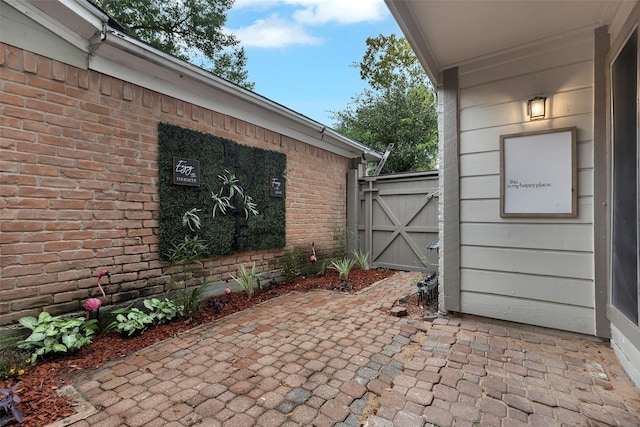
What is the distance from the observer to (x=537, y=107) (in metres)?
2.73

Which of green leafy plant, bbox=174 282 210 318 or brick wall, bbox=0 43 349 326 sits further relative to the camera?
green leafy plant, bbox=174 282 210 318

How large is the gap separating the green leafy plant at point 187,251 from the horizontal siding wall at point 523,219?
3084 mm

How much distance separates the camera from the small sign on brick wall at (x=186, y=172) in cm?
343

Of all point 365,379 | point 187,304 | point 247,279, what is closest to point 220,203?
point 247,279

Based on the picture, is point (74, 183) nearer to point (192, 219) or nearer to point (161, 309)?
point (192, 219)

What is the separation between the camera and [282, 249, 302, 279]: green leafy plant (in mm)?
5016

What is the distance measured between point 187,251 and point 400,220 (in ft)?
13.4

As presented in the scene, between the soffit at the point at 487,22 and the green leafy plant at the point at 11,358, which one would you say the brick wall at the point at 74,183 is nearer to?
the green leafy plant at the point at 11,358

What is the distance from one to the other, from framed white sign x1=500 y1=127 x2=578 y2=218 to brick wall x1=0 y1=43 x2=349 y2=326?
3.62 metres

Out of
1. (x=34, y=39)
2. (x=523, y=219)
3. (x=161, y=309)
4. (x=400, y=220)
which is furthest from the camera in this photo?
(x=400, y=220)

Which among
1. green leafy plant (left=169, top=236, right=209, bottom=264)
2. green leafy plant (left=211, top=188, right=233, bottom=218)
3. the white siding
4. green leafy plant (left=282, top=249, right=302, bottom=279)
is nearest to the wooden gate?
green leafy plant (left=282, top=249, right=302, bottom=279)

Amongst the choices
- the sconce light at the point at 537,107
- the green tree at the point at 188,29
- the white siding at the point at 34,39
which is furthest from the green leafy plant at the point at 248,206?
the green tree at the point at 188,29

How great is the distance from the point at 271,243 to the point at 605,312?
13.0 feet

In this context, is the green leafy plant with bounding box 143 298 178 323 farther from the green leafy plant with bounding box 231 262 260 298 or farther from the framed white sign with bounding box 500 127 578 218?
the framed white sign with bounding box 500 127 578 218
